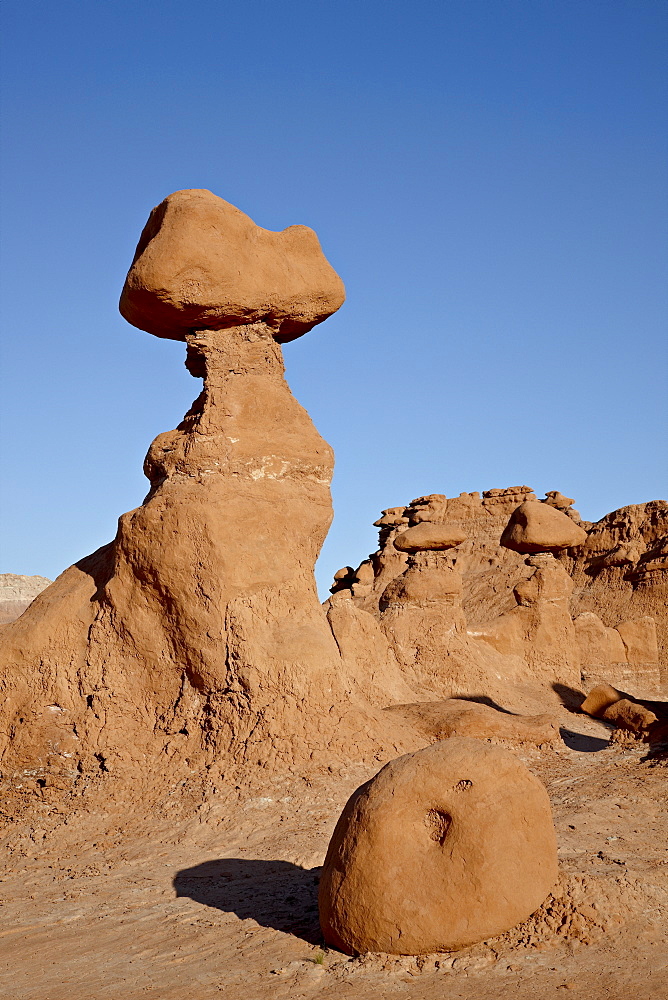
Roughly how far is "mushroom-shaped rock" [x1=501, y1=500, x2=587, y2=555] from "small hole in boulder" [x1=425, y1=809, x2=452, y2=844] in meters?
10.5

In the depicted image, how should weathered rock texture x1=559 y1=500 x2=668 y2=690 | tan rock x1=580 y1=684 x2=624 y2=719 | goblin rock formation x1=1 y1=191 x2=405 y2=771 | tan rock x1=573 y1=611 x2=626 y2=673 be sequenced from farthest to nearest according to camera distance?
weathered rock texture x1=559 y1=500 x2=668 y2=690
tan rock x1=573 y1=611 x2=626 y2=673
tan rock x1=580 y1=684 x2=624 y2=719
goblin rock formation x1=1 y1=191 x2=405 y2=771

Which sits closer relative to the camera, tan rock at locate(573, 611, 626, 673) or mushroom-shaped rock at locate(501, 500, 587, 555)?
mushroom-shaped rock at locate(501, 500, 587, 555)

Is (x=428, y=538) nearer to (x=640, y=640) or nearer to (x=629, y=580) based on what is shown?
(x=640, y=640)

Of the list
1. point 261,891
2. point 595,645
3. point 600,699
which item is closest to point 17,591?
point 595,645

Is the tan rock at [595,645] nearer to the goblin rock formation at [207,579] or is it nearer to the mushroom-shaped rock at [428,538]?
the mushroom-shaped rock at [428,538]

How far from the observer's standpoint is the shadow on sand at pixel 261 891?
4660 millimetres

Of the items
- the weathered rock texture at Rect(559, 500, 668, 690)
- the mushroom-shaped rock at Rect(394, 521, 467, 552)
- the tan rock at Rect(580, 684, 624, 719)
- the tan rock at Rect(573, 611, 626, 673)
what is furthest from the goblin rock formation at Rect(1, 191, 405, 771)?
the weathered rock texture at Rect(559, 500, 668, 690)

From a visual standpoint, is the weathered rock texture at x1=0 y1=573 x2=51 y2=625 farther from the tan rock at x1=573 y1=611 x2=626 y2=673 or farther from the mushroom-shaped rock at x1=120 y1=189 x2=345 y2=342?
the mushroom-shaped rock at x1=120 y1=189 x2=345 y2=342

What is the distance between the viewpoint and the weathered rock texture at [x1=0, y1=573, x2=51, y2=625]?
29.9m

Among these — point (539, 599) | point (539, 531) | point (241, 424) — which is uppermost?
point (241, 424)

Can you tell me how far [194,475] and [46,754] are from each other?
2517mm

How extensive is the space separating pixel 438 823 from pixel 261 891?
5.09 feet

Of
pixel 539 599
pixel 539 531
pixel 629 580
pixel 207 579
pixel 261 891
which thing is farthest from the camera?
pixel 629 580

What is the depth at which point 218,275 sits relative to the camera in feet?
25.6
